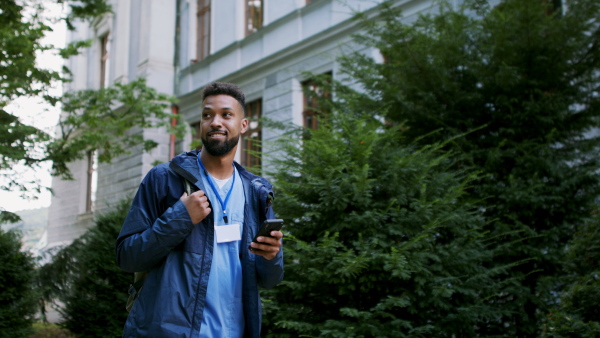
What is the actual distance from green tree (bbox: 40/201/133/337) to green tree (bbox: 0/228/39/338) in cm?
27

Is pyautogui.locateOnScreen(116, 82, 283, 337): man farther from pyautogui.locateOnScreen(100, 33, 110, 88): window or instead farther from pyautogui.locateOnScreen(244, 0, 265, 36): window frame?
pyautogui.locateOnScreen(100, 33, 110, 88): window

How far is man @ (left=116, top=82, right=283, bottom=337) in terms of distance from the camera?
7.83 ft

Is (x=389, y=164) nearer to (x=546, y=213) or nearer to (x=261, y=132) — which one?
(x=546, y=213)

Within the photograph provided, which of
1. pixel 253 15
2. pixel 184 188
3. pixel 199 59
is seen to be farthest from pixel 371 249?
pixel 199 59

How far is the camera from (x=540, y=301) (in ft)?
19.3

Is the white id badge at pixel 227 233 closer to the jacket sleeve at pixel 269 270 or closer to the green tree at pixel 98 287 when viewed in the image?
the jacket sleeve at pixel 269 270

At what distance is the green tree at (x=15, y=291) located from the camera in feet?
22.5

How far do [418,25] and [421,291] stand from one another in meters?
4.12

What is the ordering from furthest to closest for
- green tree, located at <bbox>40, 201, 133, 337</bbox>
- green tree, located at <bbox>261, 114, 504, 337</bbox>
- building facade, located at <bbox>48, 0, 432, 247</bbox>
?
building facade, located at <bbox>48, 0, 432, 247</bbox> < green tree, located at <bbox>40, 201, 133, 337</bbox> < green tree, located at <bbox>261, 114, 504, 337</bbox>

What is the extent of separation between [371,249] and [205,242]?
239cm

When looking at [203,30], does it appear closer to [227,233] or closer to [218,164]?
[218,164]

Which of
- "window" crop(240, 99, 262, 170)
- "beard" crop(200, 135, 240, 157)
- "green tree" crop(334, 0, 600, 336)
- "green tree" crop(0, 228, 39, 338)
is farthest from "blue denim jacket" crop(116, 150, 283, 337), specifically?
"window" crop(240, 99, 262, 170)

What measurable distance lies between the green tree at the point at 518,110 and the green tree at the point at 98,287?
3.43 metres

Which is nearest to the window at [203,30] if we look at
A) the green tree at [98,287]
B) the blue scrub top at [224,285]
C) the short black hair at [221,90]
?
the green tree at [98,287]
